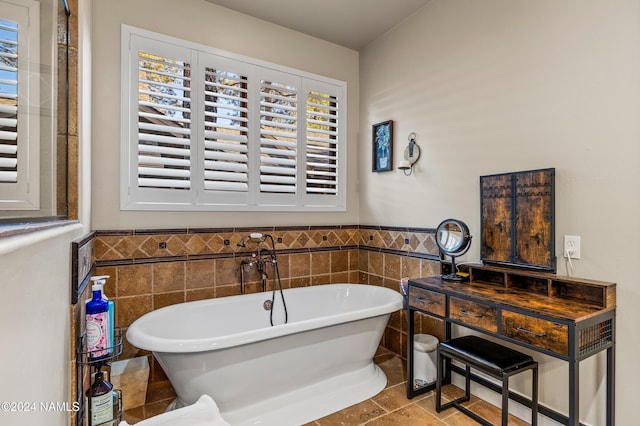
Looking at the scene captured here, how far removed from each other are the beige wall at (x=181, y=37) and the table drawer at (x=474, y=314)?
5.38ft

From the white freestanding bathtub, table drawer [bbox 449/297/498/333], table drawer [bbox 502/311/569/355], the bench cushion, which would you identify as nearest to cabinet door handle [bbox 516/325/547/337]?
table drawer [bbox 502/311/569/355]

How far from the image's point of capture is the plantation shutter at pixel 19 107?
99 cm

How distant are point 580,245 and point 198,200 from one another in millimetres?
2617

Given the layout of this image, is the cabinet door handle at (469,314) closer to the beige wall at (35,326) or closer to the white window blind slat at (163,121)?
the beige wall at (35,326)

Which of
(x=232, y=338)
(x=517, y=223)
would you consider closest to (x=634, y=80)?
(x=517, y=223)

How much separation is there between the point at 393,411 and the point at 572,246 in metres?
1.50

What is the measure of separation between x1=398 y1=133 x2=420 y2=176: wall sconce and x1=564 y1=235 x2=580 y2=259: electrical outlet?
4.15 feet

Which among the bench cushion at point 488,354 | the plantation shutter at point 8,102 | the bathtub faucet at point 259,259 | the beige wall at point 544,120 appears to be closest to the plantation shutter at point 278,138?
the bathtub faucet at point 259,259

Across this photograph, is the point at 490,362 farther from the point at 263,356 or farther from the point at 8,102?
the point at 8,102

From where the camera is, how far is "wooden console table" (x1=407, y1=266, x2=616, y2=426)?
1542mm

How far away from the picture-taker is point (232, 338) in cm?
187

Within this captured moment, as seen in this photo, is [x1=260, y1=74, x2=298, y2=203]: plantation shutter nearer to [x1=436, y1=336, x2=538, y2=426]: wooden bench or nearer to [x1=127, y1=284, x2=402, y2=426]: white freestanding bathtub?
[x1=127, y1=284, x2=402, y2=426]: white freestanding bathtub

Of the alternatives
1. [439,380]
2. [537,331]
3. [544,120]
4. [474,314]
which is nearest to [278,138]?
[544,120]

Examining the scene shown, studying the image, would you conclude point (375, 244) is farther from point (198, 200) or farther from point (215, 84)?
point (215, 84)
